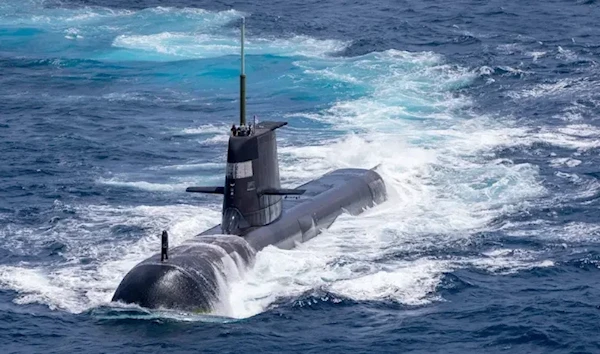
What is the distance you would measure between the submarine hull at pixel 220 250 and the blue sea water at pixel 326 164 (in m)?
0.39

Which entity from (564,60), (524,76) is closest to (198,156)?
(524,76)

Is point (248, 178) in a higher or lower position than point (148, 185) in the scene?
higher

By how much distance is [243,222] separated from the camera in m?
34.7

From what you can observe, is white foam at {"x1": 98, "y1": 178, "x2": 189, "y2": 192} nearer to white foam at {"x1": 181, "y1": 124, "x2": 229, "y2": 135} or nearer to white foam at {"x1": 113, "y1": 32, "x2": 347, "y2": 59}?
white foam at {"x1": 181, "y1": 124, "x2": 229, "y2": 135}

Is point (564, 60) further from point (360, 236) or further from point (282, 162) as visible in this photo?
point (360, 236)

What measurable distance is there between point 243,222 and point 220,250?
256cm

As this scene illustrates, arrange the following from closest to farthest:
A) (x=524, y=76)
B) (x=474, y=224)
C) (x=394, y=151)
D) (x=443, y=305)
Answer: (x=443, y=305)
(x=474, y=224)
(x=394, y=151)
(x=524, y=76)

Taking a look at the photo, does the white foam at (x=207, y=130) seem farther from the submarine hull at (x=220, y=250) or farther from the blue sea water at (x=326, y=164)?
the submarine hull at (x=220, y=250)

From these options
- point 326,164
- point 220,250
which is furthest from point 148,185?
point 220,250

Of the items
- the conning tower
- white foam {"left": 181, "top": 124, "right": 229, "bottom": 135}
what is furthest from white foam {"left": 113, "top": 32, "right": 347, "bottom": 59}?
the conning tower

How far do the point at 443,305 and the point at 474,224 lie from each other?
8118mm

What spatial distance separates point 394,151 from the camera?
49.0 meters

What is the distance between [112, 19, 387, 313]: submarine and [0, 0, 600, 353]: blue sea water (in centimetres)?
45

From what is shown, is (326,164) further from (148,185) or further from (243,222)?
(243,222)
